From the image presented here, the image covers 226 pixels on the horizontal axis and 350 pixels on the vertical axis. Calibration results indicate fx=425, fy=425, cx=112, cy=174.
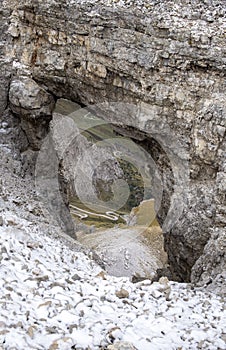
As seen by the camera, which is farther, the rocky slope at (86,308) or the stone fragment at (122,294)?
the stone fragment at (122,294)

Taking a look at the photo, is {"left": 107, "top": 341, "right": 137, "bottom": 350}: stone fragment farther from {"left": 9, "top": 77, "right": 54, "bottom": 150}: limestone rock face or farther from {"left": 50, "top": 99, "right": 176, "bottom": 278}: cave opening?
{"left": 9, "top": 77, "right": 54, "bottom": 150}: limestone rock face

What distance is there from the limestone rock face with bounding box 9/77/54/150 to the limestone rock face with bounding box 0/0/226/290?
122 centimetres

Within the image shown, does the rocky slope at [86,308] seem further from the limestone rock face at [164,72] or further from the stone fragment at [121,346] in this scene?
the limestone rock face at [164,72]

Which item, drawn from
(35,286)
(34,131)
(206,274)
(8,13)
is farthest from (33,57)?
(35,286)

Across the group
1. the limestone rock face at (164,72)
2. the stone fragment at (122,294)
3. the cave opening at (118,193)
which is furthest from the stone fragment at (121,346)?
the cave opening at (118,193)

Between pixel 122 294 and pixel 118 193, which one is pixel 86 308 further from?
pixel 118 193

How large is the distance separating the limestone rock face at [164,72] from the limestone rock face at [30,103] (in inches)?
48.1

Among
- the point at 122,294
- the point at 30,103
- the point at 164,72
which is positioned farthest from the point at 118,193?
the point at 122,294

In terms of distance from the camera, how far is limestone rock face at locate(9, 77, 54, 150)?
1859 centimetres

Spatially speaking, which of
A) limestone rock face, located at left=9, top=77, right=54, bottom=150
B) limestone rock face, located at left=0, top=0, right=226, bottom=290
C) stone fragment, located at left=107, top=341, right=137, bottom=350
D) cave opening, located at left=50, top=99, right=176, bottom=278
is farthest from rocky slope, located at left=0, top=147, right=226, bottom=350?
limestone rock face, located at left=9, top=77, right=54, bottom=150

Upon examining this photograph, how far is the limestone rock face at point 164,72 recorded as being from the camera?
13273mm

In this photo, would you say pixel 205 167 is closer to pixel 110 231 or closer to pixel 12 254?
pixel 12 254

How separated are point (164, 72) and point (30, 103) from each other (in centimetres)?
706

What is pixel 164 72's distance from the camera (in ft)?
46.5
